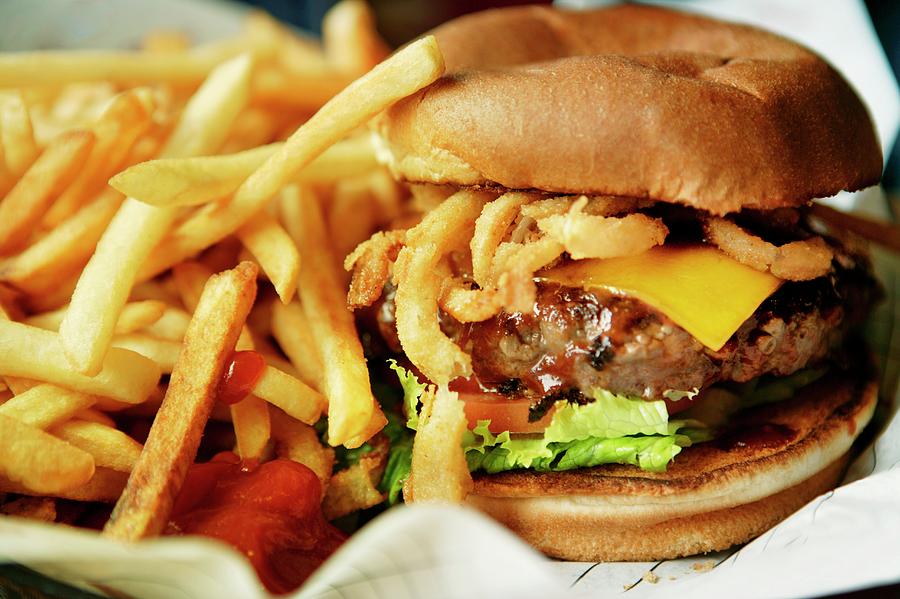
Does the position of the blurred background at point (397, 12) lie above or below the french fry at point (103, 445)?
below

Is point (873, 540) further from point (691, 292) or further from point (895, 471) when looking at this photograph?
point (691, 292)

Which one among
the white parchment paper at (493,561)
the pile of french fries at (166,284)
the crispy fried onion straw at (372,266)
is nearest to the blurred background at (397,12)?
the pile of french fries at (166,284)

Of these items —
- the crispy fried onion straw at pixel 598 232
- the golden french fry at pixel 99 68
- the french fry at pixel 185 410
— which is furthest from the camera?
the golden french fry at pixel 99 68

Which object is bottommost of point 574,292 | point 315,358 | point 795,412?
point 795,412

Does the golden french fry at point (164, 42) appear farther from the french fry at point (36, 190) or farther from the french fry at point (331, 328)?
the french fry at point (36, 190)

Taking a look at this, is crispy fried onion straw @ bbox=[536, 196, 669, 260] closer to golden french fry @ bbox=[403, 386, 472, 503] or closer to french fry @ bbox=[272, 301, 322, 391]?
golden french fry @ bbox=[403, 386, 472, 503]

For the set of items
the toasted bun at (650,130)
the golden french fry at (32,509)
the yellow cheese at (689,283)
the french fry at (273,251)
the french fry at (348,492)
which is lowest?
the french fry at (348,492)

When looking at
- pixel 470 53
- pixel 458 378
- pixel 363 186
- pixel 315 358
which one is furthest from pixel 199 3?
pixel 458 378
